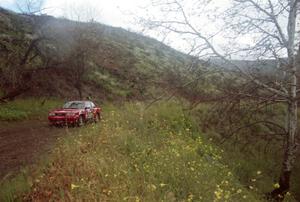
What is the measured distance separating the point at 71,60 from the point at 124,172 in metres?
22.8

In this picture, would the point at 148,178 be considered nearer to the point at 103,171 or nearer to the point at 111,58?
the point at 103,171

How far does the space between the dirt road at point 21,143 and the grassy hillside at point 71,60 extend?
3042 mm

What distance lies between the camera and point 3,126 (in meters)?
21.0

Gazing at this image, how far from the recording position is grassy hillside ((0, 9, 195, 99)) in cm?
2430

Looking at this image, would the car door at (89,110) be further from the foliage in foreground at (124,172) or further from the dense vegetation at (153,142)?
the foliage in foreground at (124,172)

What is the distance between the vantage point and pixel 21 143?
15000 mm

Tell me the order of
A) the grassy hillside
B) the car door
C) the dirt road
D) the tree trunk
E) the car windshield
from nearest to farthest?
the dirt road
the tree trunk
the car door
the car windshield
the grassy hillside

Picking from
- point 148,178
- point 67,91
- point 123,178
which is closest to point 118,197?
point 123,178

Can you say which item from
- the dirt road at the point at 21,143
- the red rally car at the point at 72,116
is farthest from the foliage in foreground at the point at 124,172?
the red rally car at the point at 72,116

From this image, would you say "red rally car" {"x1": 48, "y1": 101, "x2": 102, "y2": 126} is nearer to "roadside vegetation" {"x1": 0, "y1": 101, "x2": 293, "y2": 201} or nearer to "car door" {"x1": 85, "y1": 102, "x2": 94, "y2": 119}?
"car door" {"x1": 85, "y1": 102, "x2": 94, "y2": 119}

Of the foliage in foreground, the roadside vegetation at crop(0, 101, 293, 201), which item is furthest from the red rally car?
the foliage in foreground

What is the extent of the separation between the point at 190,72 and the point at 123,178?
5294mm

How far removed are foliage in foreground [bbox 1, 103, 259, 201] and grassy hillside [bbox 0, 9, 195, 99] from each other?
2.31 m

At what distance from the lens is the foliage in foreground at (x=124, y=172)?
261 inches
